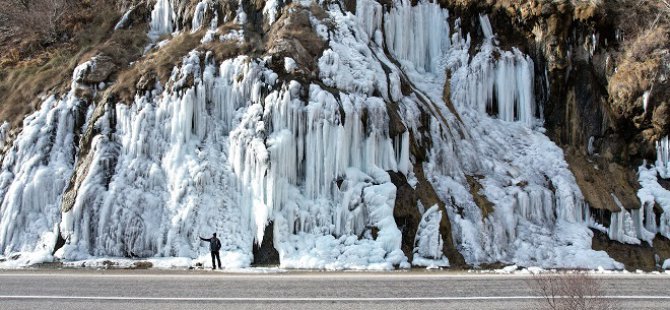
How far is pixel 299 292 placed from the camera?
1071cm

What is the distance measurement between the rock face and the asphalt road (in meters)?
4.39

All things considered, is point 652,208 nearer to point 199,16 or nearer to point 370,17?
point 370,17

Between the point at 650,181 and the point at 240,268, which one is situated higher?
the point at 650,181

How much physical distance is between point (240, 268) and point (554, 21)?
A: 15.5 metres

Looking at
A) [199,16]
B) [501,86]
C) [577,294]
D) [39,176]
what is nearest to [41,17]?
[199,16]

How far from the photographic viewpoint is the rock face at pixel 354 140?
17.8 meters

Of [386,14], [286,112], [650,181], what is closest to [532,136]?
[650,181]

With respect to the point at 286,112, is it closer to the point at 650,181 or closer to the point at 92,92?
the point at 92,92

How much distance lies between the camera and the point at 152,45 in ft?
76.1

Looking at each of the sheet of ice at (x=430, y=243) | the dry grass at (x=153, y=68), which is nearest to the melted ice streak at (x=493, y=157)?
the sheet of ice at (x=430, y=243)

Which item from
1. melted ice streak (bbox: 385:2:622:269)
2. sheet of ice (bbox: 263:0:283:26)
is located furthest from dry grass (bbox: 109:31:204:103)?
melted ice streak (bbox: 385:2:622:269)

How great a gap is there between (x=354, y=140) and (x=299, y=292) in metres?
8.61

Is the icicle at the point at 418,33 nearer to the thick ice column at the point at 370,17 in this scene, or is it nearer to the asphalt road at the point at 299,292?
the thick ice column at the point at 370,17

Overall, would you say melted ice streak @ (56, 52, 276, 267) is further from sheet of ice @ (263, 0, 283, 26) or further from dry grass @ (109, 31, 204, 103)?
sheet of ice @ (263, 0, 283, 26)
